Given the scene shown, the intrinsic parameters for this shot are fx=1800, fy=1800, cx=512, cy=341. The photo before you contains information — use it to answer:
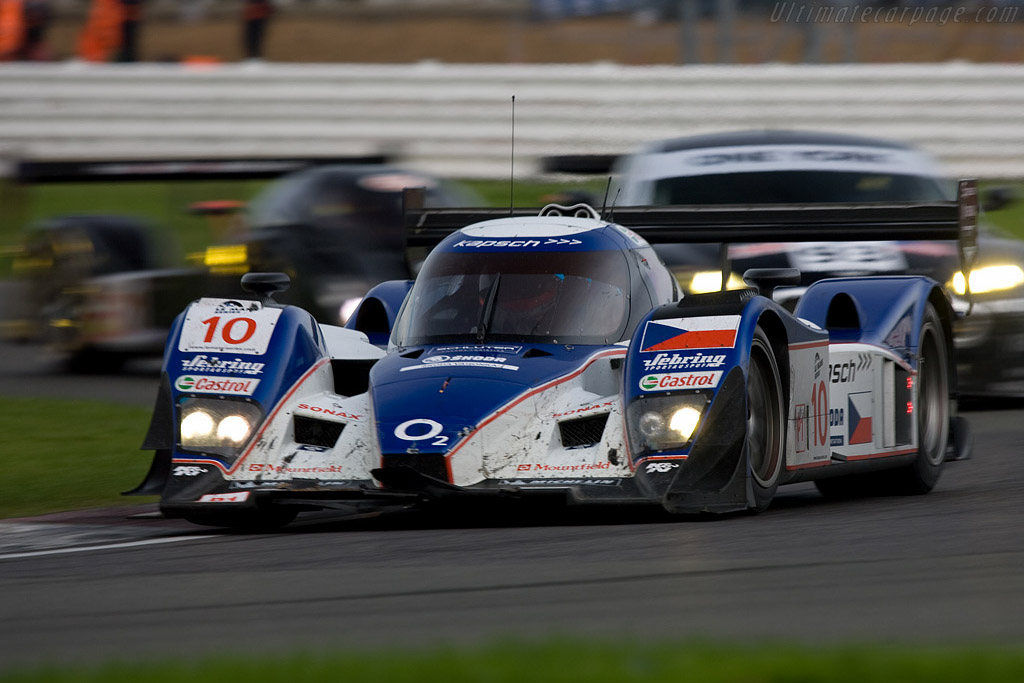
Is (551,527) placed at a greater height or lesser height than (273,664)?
lesser

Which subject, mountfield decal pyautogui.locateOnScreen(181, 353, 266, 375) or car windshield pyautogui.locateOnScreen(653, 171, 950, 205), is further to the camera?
car windshield pyautogui.locateOnScreen(653, 171, 950, 205)

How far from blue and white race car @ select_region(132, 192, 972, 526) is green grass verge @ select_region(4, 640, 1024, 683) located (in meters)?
2.27

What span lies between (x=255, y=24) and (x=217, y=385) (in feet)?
54.2

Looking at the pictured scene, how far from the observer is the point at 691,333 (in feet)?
21.5

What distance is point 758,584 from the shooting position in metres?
5.03

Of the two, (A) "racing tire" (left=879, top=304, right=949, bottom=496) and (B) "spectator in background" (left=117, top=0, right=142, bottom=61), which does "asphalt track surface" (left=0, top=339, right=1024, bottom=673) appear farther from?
(B) "spectator in background" (left=117, top=0, right=142, bottom=61)

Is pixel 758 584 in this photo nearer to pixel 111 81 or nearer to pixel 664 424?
pixel 664 424

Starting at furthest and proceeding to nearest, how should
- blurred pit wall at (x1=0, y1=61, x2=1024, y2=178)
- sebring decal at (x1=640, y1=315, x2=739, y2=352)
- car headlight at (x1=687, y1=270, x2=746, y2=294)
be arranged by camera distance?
blurred pit wall at (x1=0, y1=61, x2=1024, y2=178), car headlight at (x1=687, y1=270, x2=746, y2=294), sebring decal at (x1=640, y1=315, x2=739, y2=352)

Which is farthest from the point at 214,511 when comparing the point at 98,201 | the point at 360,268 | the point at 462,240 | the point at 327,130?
the point at 98,201

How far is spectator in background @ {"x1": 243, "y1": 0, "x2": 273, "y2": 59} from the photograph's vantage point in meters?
22.2

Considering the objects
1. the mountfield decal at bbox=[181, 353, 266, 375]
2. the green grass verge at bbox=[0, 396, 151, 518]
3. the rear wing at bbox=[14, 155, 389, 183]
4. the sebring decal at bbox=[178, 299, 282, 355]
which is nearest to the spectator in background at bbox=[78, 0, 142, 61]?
the rear wing at bbox=[14, 155, 389, 183]

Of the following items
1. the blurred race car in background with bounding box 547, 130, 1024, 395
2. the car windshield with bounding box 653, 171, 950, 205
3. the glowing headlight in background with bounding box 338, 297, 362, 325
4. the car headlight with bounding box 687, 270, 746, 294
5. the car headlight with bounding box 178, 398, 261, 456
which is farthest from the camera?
the glowing headlight in background with bounding box 338, 297, 362, 325

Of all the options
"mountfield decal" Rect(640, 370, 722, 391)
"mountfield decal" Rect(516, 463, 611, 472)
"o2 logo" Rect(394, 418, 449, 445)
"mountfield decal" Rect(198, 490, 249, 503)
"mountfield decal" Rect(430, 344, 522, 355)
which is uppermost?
"mountfield decal" Rect(430, 344, 522, 355)

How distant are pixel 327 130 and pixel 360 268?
795cm
